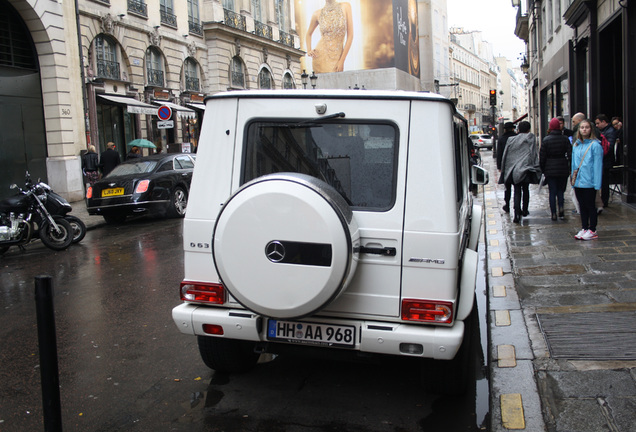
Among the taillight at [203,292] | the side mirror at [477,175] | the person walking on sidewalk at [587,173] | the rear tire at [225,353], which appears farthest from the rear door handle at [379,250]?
the person walking on sidewalk at [587,173]

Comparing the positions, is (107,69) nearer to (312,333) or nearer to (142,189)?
(142,189)

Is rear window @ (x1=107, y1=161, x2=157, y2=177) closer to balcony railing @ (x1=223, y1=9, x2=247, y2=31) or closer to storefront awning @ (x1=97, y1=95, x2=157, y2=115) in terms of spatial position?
storefront awning @ (x1=97, y1=95, x2=157, y2=115)

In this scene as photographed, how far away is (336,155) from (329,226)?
63 cm

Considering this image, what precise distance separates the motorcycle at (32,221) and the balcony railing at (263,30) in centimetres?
2736

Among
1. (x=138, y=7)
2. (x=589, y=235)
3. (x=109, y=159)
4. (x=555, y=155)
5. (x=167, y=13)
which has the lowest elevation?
(x=589, y=235)

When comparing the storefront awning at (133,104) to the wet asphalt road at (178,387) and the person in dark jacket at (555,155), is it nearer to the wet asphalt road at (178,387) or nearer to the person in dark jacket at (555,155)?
the person in dark jacket at (555,155)

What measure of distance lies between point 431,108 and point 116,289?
493cm

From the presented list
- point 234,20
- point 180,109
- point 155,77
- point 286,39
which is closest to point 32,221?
point 180,109

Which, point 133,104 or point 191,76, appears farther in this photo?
point 191,76

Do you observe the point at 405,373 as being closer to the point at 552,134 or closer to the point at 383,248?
the point at 383,248

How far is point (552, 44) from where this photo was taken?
22703mm

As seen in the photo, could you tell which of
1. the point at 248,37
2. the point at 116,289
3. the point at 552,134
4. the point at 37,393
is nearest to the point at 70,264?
the point at 116,289

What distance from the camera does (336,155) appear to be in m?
3.74

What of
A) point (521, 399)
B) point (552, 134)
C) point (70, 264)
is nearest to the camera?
point (521, 399)
